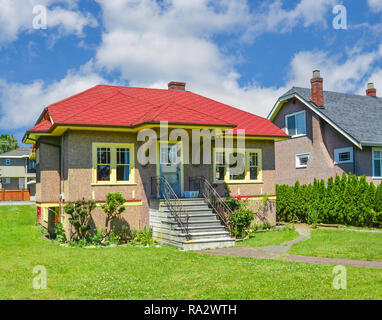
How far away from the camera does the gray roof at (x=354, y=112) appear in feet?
74.6

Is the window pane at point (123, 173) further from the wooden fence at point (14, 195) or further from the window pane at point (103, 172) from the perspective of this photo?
the wooden fence at point (14, 195)

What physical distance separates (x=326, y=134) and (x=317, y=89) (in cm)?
277

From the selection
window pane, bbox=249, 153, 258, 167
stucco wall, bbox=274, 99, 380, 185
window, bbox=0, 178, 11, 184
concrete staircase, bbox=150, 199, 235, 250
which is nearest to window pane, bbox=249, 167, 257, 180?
window pane, bbox=249, 153, 258, 167

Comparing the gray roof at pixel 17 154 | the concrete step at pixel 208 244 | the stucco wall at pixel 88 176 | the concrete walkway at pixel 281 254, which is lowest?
the concrete walkway at pixel 281 254

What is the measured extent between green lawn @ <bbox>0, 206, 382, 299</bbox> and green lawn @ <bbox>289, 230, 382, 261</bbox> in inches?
73.9

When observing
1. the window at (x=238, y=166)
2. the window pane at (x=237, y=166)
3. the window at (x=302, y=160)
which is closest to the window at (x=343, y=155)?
the window at (x=302, y=160)

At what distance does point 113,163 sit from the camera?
16172 mm

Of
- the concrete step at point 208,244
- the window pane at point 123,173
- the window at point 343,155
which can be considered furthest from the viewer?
the window at point 343,155

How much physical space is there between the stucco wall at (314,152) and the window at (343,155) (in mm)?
216

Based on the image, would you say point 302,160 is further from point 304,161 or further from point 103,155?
point 103,155

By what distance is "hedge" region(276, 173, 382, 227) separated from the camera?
1795 cm

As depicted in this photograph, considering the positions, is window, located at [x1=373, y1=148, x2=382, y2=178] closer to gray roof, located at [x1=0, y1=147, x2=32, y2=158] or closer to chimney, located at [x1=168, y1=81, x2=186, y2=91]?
chimney, located at [x1=168, y1=81, x2=186, y2=91]
